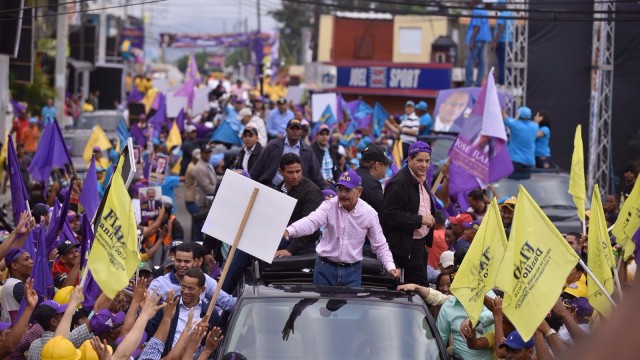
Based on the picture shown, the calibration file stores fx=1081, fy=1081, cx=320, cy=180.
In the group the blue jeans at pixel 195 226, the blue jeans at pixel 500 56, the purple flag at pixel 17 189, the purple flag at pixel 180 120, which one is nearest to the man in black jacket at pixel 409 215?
the purple flag at pixel 17 189

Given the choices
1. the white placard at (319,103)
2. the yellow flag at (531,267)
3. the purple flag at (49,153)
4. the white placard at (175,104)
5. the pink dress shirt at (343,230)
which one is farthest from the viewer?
the white placard at (175,104)

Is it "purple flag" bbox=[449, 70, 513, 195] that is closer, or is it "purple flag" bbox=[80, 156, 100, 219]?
"purple flag" bbox=[80, 156, 100, 219]

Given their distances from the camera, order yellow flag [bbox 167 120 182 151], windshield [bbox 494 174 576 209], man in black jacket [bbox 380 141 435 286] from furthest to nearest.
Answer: yellow flag [bbox 167 120 182 151] → windshield [bbox 494 174 576 209] → man in black jacket [bbox 380 141 435 286]

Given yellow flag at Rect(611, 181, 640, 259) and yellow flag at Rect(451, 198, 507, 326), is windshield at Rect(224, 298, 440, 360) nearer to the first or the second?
yellow flag at Rect(451, 198, 507, 326)

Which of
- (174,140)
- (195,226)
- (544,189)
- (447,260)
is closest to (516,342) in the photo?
(447,260)

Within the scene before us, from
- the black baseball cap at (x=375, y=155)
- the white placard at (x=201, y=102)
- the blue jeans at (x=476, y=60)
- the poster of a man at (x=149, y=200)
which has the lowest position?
the poster of a man at (x=149, y=200)

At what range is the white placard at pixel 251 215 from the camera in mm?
6598

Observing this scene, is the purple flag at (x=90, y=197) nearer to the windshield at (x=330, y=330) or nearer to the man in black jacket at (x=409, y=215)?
the man in black jacket at (x=409, y=215)

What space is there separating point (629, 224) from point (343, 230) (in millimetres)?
2025

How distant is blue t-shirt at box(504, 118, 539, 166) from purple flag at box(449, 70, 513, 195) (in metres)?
3.78

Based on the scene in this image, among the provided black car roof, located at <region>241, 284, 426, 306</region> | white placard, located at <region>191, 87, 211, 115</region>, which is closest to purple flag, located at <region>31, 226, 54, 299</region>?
black car roof, located at <region>241, 284, 426, 306</region>

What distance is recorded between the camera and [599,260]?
6.49 meters

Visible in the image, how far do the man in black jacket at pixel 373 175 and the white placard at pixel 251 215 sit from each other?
293cm

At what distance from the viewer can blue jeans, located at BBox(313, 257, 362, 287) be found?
25.0ft
